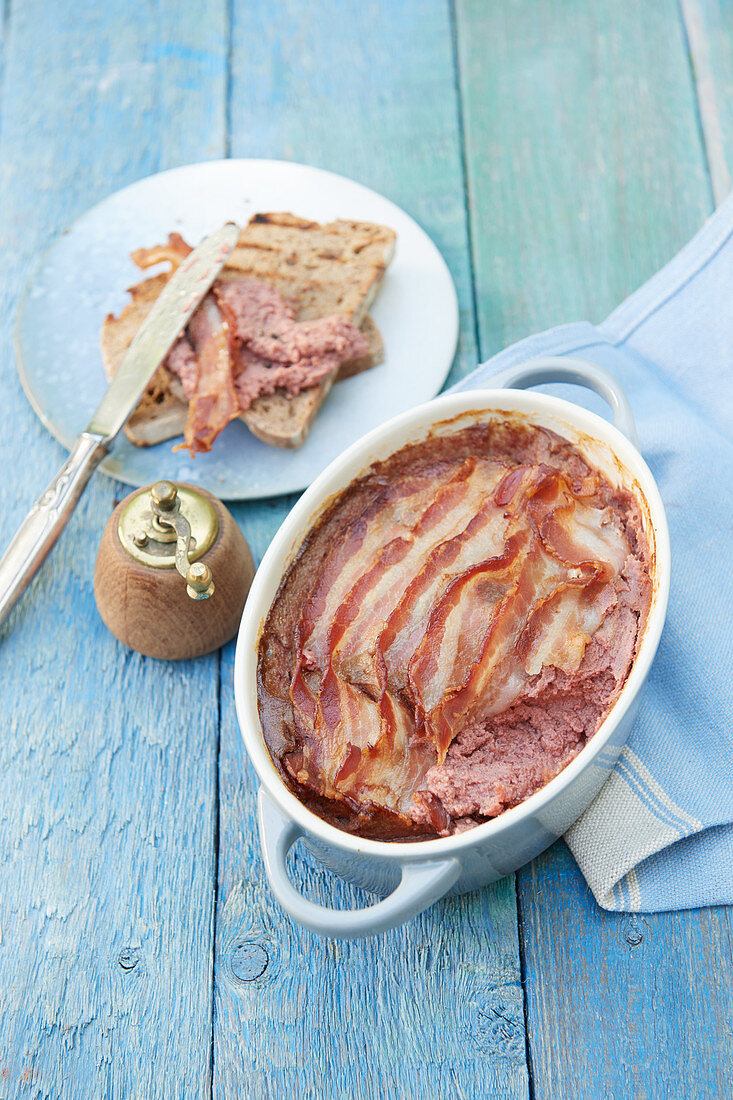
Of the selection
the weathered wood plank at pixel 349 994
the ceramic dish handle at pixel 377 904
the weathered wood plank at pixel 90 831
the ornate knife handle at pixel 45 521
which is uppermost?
the ornate knife handle at pixel 45 521

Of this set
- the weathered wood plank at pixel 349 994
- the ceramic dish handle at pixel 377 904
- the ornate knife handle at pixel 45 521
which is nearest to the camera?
the ceramic dish handle at pixel 377 904

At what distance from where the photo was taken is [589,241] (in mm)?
2273

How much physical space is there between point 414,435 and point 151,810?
794 mm

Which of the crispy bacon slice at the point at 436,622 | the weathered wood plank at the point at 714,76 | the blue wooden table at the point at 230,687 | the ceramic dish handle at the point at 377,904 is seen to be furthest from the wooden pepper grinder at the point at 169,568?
the weathered wood plank at the point at 714,76

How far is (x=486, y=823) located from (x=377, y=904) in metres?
0.17

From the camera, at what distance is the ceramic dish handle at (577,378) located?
1538mm

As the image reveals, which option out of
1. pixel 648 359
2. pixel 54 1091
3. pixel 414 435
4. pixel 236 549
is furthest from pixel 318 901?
pixel 648 359

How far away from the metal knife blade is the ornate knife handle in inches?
2.1

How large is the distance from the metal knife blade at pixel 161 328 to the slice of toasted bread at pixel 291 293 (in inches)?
2.4

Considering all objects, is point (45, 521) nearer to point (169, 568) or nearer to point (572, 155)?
point (169, 568)

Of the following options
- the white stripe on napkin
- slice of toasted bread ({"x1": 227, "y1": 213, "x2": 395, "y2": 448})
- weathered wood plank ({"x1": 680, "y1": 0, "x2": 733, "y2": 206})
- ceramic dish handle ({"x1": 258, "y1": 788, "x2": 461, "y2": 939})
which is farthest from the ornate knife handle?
weathered wood plank ({"x1": 680, "y1": 0, "x2": 733, "y2": 206})

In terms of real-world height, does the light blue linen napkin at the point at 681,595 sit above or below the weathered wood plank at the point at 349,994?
above

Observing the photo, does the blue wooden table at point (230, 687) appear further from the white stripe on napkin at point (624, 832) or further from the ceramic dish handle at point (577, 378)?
the ceramic dish handle at point (577, 378)

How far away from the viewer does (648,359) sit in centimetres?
195
